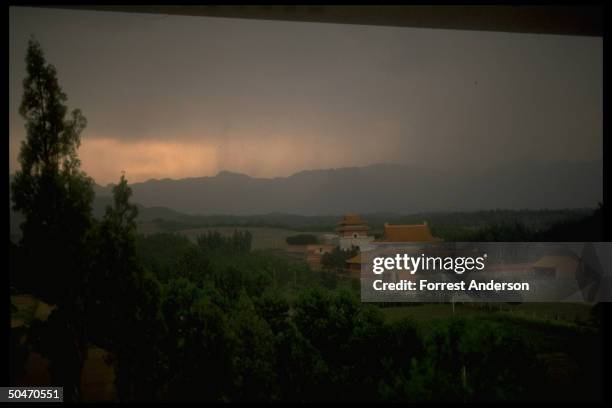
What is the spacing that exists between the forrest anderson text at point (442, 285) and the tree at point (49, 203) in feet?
5.79

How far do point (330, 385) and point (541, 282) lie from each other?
1.47 metres

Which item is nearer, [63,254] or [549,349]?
[63,254]

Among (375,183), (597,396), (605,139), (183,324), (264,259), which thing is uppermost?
(605,139)

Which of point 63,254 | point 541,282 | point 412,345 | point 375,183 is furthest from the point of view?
point 375,183

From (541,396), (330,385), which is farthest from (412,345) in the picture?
(541,396)

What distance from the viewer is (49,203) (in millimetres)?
2086

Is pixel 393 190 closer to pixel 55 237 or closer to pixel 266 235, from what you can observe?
pixel 266 235

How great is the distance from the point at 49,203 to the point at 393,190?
80.3 inches

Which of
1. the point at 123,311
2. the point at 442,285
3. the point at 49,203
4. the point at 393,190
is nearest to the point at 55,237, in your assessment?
the point at 49,203

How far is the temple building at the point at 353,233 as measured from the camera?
2.45m

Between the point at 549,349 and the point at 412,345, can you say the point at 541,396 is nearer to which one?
the point at 549,349

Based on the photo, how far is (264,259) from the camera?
2465 mm

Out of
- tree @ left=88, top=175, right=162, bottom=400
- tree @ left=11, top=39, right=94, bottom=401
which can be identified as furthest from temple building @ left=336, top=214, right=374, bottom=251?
tree @ left=11, top=39, right=94, bottom=401

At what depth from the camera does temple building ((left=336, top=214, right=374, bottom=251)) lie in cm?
245
